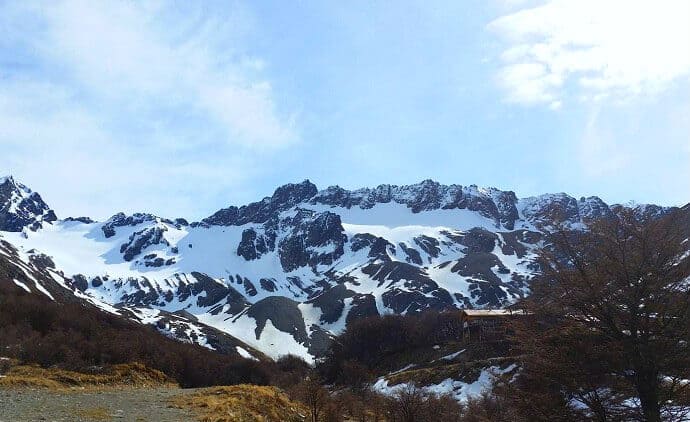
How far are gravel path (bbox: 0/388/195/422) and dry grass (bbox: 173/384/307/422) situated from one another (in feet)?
3.57

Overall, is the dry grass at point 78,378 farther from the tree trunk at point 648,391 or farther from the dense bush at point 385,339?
the dense bush at point 385,339

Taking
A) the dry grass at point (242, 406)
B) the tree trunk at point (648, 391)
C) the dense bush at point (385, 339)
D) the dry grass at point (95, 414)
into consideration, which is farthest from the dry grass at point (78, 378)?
the dense bush at point (385, 339)

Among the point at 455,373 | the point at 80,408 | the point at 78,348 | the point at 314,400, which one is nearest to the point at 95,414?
the point at 80,408

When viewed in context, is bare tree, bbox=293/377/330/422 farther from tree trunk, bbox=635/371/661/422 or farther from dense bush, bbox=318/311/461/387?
dense bush, bbox=318/311/461/387

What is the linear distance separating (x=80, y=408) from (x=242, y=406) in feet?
28.6

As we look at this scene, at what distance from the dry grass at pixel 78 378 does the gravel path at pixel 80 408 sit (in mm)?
3505

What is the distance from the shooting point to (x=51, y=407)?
22.9 meters

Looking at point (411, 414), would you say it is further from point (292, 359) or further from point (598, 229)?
point (292, 359)

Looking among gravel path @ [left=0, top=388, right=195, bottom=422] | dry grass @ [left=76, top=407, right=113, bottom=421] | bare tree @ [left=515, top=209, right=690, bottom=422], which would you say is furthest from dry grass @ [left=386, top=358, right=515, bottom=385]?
bare tree @ [left=515, top=209, right=690, bottom=422]

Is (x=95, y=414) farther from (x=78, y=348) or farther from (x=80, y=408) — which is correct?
(x=78, y=348)

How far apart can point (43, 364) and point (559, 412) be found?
1607 inches

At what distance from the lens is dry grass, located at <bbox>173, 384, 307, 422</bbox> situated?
25562 millimetres

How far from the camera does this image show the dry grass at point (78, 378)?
33938 mm

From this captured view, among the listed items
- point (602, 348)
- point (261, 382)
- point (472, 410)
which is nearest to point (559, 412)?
point (602, 348)
